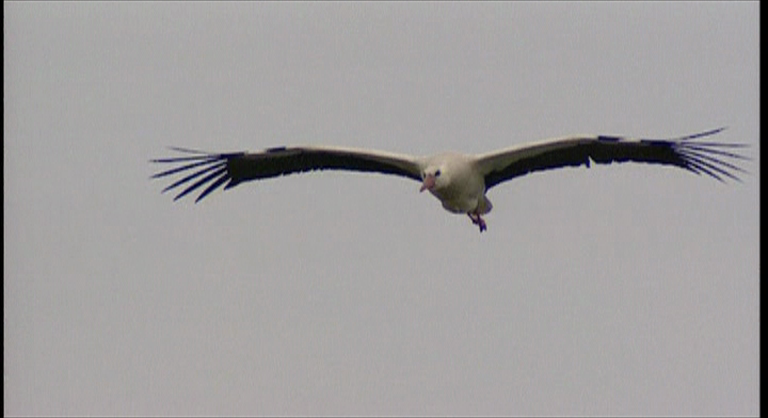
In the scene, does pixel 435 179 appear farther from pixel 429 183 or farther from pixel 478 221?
pixel 478 221

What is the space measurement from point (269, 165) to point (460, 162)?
240cm

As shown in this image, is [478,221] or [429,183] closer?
[429,183]

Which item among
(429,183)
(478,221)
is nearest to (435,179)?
(429,183)

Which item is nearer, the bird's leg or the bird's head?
the bird's head

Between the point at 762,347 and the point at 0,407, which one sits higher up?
the point at 762,347

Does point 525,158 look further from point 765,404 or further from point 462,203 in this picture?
point 765,404

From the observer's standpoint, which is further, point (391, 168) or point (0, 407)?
point (391, 168)

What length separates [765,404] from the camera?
14266 millimetres

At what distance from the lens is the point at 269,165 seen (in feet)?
63.2

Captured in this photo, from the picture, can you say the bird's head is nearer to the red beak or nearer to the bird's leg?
the red beak

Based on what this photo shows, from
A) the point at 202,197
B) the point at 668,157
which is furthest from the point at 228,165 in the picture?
the point at 668,157

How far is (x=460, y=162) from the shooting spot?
18.1 m

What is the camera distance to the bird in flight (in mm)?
17859

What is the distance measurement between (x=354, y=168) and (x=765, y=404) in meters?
6.48
